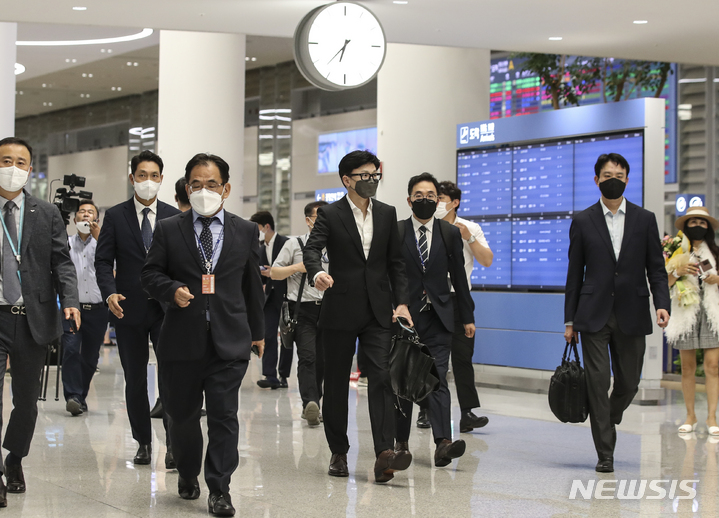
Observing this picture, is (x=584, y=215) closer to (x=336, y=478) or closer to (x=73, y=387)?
(x=336, y=478)

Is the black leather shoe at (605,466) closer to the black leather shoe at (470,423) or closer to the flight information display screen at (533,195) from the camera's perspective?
the black leather shoe at (470,423)

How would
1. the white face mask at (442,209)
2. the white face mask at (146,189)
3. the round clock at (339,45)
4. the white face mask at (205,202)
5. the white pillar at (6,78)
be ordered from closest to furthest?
the white face mask at (205,202) → the white face mask at (146,189) → the white face mask at (442,209) → the round clock at (339,45) → the white pillar at (6,78)

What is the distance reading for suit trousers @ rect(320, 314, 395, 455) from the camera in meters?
5.32

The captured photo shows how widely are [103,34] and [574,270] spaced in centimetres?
1489

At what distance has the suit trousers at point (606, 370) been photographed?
19.0 ft

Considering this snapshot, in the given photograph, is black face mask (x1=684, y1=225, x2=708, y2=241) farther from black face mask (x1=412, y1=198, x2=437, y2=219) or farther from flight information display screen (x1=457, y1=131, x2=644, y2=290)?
black face mask (x1=412, y1=198, x2=437, y2=219)

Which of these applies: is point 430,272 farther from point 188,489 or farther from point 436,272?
point 188,489

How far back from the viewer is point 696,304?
7.63 meters

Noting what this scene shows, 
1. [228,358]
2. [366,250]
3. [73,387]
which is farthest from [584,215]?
[73,387]

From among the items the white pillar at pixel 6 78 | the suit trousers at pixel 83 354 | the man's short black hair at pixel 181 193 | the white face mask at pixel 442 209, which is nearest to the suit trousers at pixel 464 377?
the white face mask at pixel 442 209

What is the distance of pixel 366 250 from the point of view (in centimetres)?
544

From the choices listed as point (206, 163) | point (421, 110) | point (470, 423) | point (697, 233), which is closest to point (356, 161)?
point (206, 163)

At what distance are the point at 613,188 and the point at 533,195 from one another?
14.0 feet

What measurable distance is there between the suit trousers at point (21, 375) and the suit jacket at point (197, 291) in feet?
2.29
